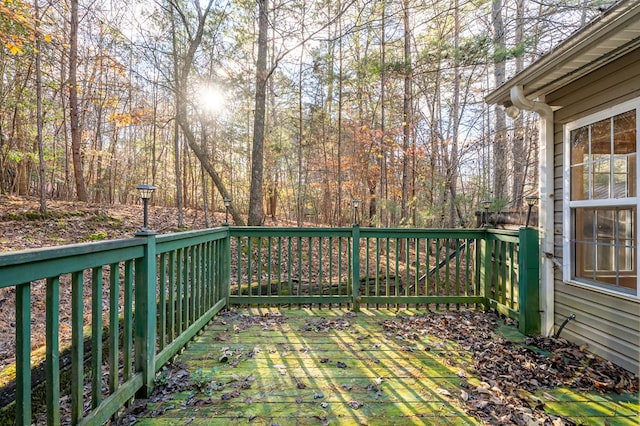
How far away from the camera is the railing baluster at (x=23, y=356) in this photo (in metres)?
1.17

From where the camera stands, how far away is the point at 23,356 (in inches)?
46.9

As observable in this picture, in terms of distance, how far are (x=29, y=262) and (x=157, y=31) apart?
8.60 meters

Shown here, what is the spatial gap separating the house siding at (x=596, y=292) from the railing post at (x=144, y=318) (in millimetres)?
3489

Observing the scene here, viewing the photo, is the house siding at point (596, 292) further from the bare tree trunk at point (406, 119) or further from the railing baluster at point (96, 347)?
the bare tree trunk at point (406, 119)

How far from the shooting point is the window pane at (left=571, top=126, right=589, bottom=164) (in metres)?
2.92

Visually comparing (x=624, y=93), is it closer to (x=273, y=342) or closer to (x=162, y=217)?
(x=273, y=342)

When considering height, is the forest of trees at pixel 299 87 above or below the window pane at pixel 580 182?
above

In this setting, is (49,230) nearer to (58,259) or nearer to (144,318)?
(144,318)

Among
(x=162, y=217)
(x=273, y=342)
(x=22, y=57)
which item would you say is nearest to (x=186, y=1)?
(x=22, y=57)

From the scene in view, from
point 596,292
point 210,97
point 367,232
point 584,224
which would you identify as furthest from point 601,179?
point 210,97

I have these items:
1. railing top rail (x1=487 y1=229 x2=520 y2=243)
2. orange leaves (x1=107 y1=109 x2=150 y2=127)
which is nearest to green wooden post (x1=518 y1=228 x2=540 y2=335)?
railing top rail (x1=487 y1=229 x2=520 y2=243)

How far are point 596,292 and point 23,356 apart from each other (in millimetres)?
3804

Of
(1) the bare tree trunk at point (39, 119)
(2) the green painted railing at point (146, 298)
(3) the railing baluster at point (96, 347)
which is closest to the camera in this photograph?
(2) the green painted railing at point (146, 298)

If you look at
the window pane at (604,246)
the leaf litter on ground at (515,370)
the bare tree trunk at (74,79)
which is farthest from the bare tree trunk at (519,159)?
the bare tree trunk at (74,79)
